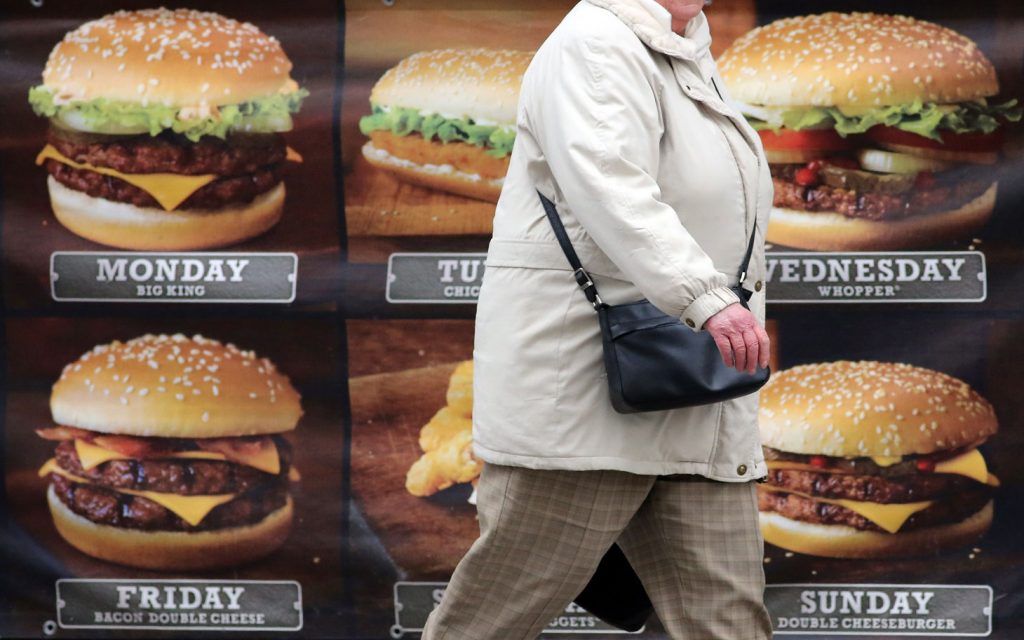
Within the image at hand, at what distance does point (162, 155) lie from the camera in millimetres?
3977

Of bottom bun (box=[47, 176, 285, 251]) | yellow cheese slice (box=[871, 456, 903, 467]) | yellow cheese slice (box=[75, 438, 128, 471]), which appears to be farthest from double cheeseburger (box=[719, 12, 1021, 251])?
yellow cheese slice (box=[75, 438, 128, 471])

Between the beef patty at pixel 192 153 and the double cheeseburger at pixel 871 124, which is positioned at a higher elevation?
the double cheeseburger at pixel 871 124

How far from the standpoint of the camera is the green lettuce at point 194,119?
395 cm

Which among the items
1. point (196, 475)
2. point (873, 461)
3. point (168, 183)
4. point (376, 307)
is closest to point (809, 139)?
point (873, 461)

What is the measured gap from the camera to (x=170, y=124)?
396 centimetres

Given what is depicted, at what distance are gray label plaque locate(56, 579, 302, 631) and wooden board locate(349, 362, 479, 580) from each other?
1.20ft

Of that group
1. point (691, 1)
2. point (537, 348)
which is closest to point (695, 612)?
point (537, 348)

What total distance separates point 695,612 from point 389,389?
1613mm

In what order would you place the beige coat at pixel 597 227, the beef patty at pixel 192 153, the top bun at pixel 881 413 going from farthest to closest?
the beef patty at pixel 192 153 → the top bun at pixel 881 413 → the beige coat at pixel 597 227

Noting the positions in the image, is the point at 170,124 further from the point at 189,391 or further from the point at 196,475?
the point at 196,475

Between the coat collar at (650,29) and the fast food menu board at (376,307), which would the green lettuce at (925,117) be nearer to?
the fast food menu board at (376,307)

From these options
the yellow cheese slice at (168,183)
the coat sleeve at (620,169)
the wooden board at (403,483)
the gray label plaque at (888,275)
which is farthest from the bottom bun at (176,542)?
the coat sleeve at (620,169)

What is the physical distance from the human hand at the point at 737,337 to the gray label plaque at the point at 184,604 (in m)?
2.23

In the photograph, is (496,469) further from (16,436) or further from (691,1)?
(16,436)
